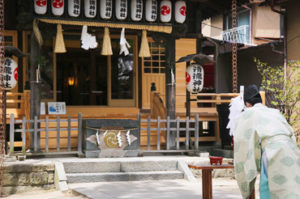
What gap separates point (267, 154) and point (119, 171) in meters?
7.51

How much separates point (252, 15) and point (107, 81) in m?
12.2

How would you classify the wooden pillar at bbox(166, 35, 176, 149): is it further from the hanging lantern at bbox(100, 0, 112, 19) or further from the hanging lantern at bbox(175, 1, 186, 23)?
the hanging lantern at bbox(100, 0, 112, 19)

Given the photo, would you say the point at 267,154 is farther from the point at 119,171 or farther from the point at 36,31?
the point at 36,31

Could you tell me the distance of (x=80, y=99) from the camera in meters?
19.5

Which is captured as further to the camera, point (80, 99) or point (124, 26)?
point (80, 99)

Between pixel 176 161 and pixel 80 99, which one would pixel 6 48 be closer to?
pixel 176 161

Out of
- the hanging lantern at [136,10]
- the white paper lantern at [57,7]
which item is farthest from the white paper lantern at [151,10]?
the white paper lantern at [57,7]

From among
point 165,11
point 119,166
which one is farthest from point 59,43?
point 119,166

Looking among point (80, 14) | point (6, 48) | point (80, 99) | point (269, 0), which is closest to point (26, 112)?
point (6, 48)

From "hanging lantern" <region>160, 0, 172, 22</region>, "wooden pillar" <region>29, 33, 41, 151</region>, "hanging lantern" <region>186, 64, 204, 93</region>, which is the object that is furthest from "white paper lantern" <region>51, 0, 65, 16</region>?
"hanging lantern" <region>186, 64, 204, 93</region>

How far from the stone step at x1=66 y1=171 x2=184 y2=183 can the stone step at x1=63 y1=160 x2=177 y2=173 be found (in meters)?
0.28

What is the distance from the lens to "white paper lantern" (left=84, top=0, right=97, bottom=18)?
13.5 meters

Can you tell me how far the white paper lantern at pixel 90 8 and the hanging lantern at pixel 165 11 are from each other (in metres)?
1.99

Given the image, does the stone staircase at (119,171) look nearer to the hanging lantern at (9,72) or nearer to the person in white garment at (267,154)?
the hanging lantern at (9,72)
